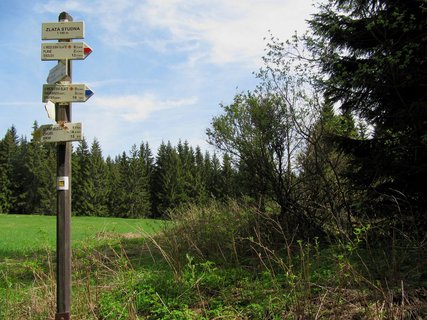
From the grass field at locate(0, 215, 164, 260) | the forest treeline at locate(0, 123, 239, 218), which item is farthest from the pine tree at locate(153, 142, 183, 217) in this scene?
the grass field at locate(0, 215, 164, 260)

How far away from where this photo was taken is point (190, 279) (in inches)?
242

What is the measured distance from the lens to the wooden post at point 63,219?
A: 4.67 meters

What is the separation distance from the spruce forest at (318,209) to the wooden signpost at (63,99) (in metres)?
0.75

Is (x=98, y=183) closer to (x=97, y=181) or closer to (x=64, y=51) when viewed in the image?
(x=97, y=181)

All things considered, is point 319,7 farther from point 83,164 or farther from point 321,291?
point 83,164

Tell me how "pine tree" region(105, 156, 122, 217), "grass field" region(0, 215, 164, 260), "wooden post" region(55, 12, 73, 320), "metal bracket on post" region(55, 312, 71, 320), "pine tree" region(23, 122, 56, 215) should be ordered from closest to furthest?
"metal bracket on post" region(55, 312, 71, 320) → "wooden post" region(55, 12, 73, 320) → "grass field" region(0, 215, 164, 260) → "pine tree" region(23, 122, 56, 215) → "pine tree" region(105, 156, 122, 217)

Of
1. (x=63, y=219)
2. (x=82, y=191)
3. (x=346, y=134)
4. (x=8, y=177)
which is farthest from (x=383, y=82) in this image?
(x=8, y=177)

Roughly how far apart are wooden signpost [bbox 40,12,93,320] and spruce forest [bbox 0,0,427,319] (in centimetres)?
75

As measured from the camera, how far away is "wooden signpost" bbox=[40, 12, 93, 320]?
4.72m

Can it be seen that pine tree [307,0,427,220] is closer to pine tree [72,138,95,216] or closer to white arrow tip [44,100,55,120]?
white arrow tip [44,100,55,120]

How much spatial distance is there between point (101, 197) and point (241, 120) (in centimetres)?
6246

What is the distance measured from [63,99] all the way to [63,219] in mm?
1334

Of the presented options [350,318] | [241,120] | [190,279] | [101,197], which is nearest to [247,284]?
[190,279]

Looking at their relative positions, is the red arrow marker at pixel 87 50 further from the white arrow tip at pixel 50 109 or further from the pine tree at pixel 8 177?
the pine tree at pixel 8 177
